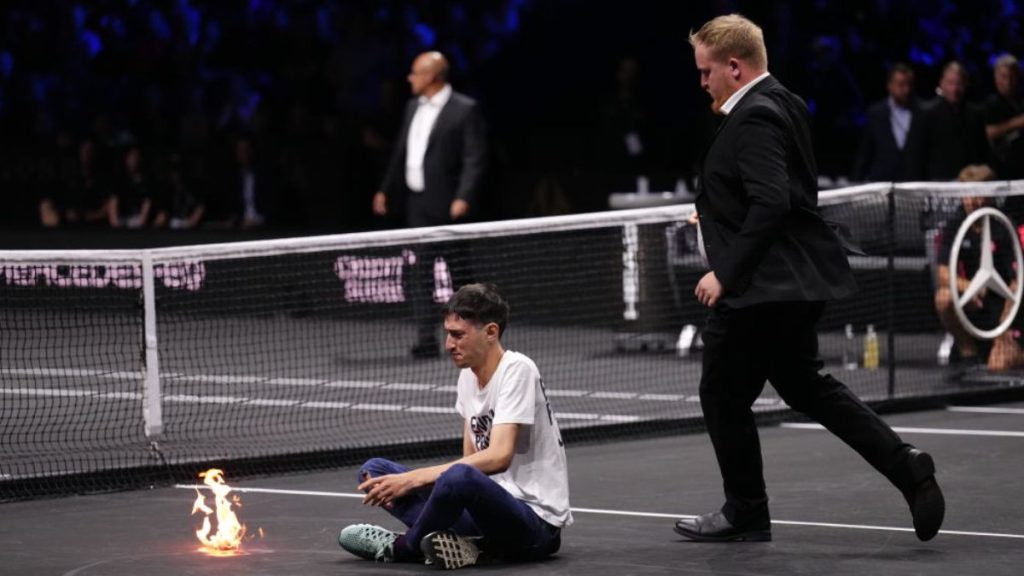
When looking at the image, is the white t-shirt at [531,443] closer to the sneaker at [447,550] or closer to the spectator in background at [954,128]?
the sneaker at [447,550]

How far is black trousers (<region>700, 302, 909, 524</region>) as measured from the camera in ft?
24.8

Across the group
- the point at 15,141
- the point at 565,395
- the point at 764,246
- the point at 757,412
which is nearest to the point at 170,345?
the point at 565,395

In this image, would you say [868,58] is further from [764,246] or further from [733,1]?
[764,246]


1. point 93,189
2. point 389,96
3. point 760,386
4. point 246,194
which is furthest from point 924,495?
point 93,189

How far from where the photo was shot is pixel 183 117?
2189 cm

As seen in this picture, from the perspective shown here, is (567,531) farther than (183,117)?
No

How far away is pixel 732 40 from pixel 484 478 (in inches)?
76.8

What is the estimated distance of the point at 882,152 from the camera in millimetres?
15547

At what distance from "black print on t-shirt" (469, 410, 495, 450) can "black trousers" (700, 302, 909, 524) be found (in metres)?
0.89

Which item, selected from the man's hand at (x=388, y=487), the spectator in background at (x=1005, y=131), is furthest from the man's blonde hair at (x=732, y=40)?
the spectator in background at (x=1005, y=131)

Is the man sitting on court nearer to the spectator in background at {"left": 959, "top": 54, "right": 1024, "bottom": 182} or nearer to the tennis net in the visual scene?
the tennis net

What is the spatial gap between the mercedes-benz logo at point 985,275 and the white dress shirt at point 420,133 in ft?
13.5

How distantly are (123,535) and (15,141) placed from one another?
1563cm

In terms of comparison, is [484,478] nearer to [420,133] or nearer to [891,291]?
[891,291]
